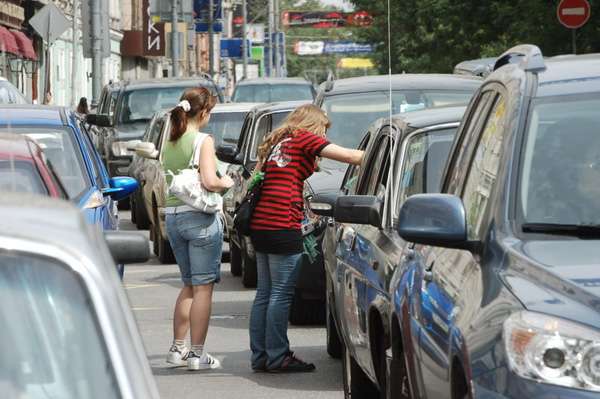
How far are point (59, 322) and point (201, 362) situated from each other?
7.64 metres

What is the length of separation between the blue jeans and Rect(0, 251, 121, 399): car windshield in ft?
23.5

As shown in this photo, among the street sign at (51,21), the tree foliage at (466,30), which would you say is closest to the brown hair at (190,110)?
the street sign at (51,21)

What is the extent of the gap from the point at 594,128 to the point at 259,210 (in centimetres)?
480

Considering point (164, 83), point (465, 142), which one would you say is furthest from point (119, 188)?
point (164, 83)

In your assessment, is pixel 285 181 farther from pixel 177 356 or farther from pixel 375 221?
pixel 375 221

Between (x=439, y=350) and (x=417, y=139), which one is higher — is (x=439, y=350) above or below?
below

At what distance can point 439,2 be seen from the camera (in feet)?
134

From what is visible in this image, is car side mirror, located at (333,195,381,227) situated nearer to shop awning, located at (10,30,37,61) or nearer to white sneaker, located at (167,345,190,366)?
white sneaker, located at (167,345,190,366)

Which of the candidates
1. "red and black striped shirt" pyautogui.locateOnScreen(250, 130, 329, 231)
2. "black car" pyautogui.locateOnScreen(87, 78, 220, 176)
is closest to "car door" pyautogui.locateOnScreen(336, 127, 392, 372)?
"red and black striped shirt" pyautogui.locateOnScreen(250, 130, 329, 231)

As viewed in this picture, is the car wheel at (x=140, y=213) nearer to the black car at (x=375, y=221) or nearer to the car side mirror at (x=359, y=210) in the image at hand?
the black car at (x=375, y=221)

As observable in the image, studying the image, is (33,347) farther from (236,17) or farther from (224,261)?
(236,17)

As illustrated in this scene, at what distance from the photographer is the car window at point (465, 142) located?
655 centimetres

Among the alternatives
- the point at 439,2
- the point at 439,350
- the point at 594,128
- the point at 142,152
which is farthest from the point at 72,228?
the point at 439,2

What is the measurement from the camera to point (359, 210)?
8.22 m
